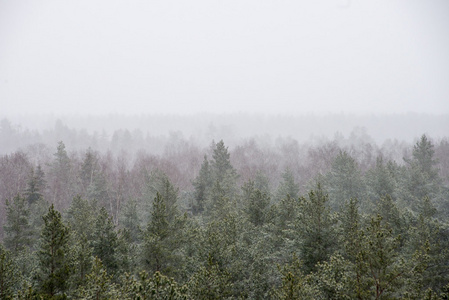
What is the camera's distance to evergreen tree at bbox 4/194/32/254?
2336 cm

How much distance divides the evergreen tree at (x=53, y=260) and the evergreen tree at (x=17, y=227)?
1449cm

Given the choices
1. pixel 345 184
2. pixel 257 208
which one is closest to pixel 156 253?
pixel 257 208

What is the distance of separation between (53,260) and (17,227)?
15575 millimetres

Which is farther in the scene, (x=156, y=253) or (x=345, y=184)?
(x=345, y=184)

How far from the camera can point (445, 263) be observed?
14.8m

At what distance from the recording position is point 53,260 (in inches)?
474

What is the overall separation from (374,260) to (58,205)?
146 feet

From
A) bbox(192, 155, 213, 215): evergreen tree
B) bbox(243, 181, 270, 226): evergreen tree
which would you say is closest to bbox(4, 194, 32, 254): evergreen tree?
bbox(192, 155, 213, 215): evergreen tree

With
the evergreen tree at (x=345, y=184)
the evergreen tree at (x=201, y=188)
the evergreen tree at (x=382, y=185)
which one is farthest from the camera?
the evergreen tree at (x=201, y=188)

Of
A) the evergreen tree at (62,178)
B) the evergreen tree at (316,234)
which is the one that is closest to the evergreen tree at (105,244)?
the evergreen tree at (316,234)

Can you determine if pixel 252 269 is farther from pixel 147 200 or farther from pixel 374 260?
pixel 147 200

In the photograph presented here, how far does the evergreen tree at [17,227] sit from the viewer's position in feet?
76.6

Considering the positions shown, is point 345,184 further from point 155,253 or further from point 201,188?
point 155,253

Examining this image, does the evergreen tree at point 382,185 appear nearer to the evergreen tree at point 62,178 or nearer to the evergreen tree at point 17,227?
the evergreen tree at point 17,227
